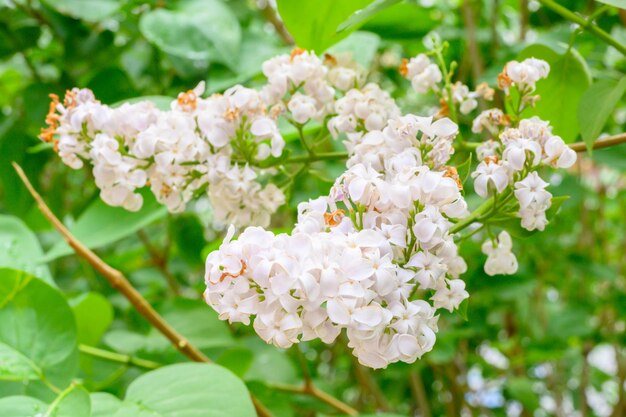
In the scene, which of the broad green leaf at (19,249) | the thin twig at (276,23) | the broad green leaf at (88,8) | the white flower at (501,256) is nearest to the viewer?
the white flower at (501,256)

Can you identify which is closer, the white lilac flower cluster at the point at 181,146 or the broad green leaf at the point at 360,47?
the white lilac flower cluster at the point at 181,146

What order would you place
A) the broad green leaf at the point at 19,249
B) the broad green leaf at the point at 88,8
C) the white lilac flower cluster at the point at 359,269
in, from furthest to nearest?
the broad green leaf at the point at 88,8 < the broad green leaf at the point at 19,249 < the white lilac flower cluster at the point at 359,269

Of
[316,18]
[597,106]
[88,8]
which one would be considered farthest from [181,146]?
[88,8]

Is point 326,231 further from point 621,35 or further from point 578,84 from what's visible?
point 621,35

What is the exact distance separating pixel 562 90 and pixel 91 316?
1.45 feet

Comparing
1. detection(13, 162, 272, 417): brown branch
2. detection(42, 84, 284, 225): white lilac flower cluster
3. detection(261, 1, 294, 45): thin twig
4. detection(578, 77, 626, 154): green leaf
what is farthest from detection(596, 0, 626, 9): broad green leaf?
detection(261, 1, 294, 45): thin twig

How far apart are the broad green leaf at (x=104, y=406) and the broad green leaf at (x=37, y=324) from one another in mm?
62

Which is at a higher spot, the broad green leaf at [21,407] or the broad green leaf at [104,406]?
the broad green leaf at [21,407]

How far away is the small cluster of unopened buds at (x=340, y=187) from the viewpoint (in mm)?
327

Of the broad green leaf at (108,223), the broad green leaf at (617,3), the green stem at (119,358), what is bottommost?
the green stem at (119,358)

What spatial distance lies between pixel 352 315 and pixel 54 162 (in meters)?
0.86

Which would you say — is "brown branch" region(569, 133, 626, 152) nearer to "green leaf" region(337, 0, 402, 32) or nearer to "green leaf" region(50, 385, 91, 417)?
"green leaf" region(337, 0, 402, 32)

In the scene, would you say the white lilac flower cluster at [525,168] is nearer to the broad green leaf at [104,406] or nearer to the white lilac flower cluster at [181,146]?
the white lilac flower cluster at [181,146]

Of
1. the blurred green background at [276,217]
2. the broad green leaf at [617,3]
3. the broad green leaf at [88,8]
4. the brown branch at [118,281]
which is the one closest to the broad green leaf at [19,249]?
the blurred green background at [276,217]
